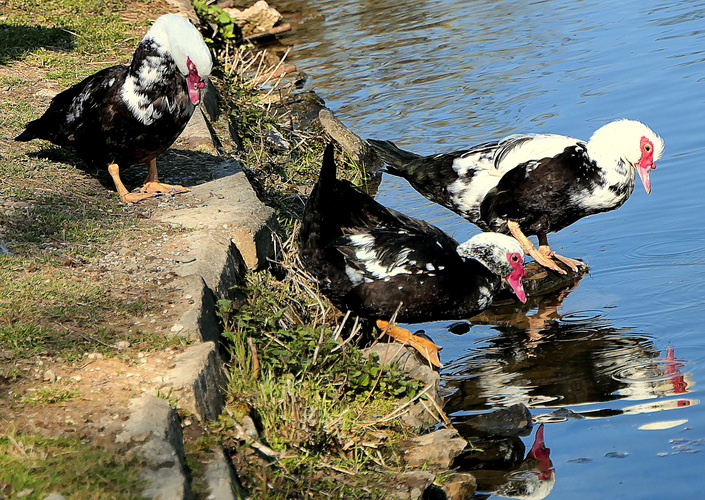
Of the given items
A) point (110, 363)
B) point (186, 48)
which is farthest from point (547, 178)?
point (110, 363)

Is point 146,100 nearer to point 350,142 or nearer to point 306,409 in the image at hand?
point 306,409

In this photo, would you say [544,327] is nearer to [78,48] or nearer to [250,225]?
[250,225]

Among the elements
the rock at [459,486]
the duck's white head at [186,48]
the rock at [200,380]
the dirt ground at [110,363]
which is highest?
the duck's white head at [186,48]

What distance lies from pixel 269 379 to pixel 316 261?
4.49 ft

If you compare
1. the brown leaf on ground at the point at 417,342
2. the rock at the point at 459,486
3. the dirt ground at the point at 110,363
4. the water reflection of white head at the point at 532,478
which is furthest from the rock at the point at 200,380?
the brown leaf on ground at the point at 417,342

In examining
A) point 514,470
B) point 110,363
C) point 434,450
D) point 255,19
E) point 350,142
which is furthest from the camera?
point 255,19

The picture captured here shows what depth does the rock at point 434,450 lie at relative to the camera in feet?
12.1

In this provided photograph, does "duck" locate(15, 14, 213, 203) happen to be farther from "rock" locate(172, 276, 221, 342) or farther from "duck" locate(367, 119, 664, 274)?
"duck" locate(367, 119, 664, 274)

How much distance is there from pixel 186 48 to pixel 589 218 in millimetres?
3680

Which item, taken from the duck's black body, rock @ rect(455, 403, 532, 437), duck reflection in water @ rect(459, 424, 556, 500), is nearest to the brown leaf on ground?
rock @ rect(455, 403, 532, 437)

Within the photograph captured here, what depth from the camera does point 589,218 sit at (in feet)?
23.1

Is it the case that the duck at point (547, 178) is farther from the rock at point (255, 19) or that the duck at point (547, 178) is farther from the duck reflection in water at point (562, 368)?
the rock at point (255, 19)

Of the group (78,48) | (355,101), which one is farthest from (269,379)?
(355,101)

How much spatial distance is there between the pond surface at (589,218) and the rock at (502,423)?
14 centimetres
